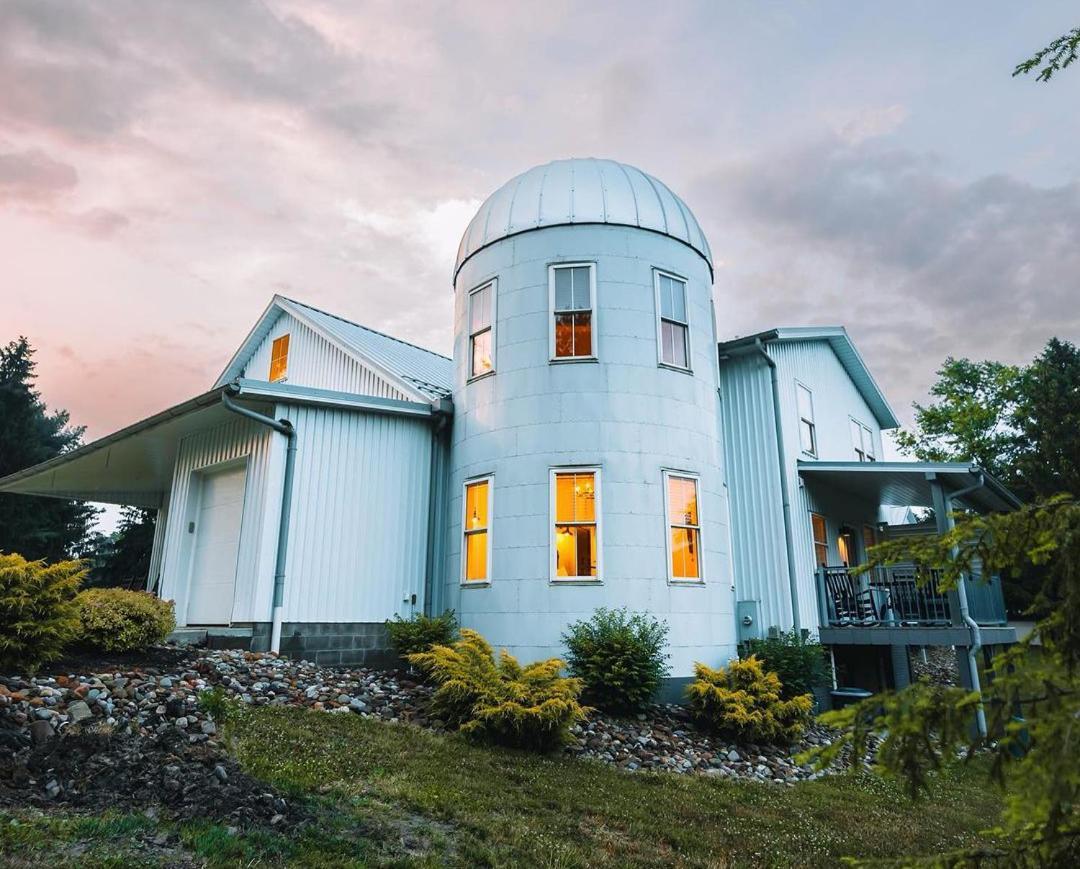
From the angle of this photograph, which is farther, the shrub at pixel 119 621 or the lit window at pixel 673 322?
the lit window at pixel 673 322

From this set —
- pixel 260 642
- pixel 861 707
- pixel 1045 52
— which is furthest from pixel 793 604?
pixel 861 707

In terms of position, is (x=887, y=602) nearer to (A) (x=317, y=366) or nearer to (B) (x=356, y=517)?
(B) (x=356, y=517)

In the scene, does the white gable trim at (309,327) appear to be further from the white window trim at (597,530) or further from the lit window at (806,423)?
the lit window at (806,423)

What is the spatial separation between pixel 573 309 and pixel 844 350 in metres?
8.09

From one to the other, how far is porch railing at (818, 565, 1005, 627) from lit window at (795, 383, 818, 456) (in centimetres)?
242

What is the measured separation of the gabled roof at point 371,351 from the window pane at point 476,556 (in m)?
2.46

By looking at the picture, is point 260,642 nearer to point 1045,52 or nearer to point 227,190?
point 227,190

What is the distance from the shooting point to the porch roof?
455 inches

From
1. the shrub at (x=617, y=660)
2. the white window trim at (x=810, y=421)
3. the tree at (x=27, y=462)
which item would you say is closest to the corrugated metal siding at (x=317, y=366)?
the shrub at (x=617, y=660)

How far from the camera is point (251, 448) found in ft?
34.3

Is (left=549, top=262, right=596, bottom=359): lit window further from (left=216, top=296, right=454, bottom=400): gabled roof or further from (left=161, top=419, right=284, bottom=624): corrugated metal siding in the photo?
(left=161, top=419, right=284, bottom=624): corrugated metal siding

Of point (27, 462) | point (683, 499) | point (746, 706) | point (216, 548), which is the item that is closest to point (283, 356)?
point (216, 548)

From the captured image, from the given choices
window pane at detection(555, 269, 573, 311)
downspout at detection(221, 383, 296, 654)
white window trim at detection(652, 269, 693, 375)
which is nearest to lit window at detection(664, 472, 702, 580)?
white window trim at detection(652, 269, 693, 375)

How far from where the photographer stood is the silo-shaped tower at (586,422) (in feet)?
31.2
